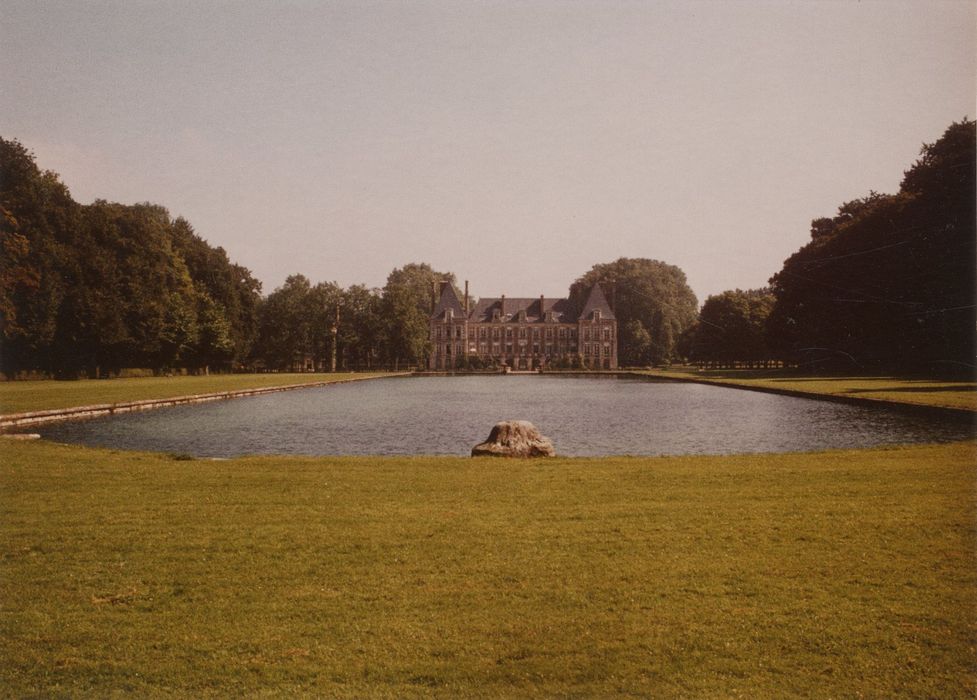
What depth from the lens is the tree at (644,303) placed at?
398ft

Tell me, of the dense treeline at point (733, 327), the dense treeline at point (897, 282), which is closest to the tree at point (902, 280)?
the dense treeline at point (897, 282)

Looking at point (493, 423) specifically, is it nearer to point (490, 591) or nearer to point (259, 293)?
point (490, 591)

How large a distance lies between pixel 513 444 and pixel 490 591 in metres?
10.0

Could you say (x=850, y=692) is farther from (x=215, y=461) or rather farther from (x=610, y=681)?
(x=215, y=461)

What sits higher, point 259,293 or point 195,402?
point 259,293

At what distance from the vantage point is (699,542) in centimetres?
780

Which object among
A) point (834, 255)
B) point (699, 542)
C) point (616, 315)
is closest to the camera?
point (699, 542)

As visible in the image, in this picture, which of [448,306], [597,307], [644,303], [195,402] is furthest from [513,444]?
[644,303]

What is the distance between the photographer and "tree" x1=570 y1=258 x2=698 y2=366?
12125 cm

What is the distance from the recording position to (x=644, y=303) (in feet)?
425

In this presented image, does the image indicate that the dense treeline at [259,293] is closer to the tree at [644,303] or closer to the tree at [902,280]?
the tree at [902,280]

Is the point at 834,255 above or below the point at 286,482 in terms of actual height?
above

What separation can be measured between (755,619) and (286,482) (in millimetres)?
8045

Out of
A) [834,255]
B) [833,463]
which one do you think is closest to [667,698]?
[833,463]
